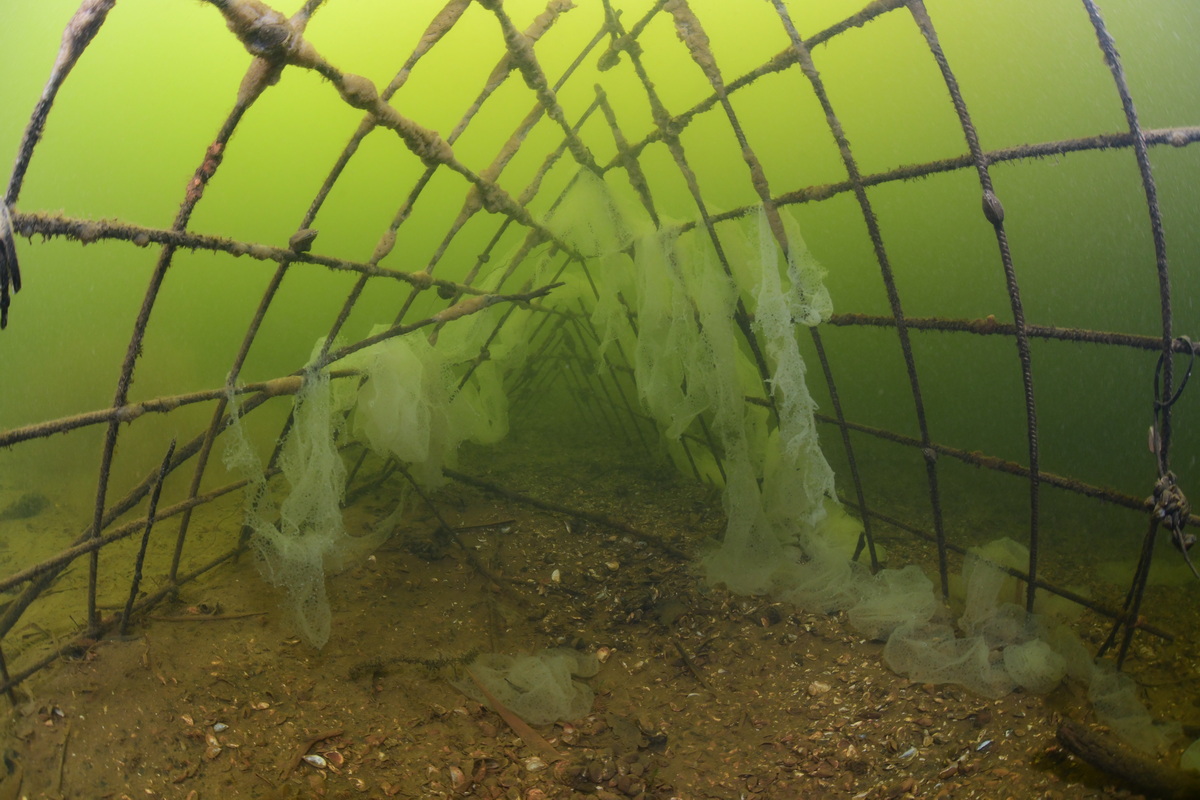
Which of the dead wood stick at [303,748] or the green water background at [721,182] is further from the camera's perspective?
the green water background at [721,182]

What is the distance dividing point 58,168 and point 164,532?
2001 cm

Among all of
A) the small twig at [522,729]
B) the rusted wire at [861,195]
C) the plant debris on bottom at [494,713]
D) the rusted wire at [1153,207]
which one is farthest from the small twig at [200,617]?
the rusted wire at [1153,207]

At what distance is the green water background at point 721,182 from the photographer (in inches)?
548

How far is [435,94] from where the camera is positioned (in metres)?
15.5

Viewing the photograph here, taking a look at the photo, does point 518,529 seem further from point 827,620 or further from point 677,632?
point 827,620

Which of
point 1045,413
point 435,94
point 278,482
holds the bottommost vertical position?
point 1045,413

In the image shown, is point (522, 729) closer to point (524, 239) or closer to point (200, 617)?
point (200, 617)

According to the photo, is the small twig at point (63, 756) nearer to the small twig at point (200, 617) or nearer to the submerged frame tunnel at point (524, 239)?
the submerged frame tunnel at point (524, 239)

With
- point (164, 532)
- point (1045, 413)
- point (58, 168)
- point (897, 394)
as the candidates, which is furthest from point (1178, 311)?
point (58, 168)

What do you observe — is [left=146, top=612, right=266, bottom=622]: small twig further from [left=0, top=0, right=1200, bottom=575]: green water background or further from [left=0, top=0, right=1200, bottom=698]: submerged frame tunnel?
[left=0, top=0, right=1200, bottom=575]: green water background

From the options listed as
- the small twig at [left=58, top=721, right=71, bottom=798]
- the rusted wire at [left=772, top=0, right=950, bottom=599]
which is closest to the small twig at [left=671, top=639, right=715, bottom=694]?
the rusted wire at [left=772, top=0, right=950, bottom=599]

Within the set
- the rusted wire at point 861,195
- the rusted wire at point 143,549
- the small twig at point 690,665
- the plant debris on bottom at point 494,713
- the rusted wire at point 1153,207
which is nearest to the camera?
the rusted wire at point 1153,207

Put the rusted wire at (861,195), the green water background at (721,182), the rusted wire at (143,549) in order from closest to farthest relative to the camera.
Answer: the rusted wire at (861,195)
the rusted wire at (143,549)
the green water background at (721,182)

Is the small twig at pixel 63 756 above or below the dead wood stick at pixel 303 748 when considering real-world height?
above
